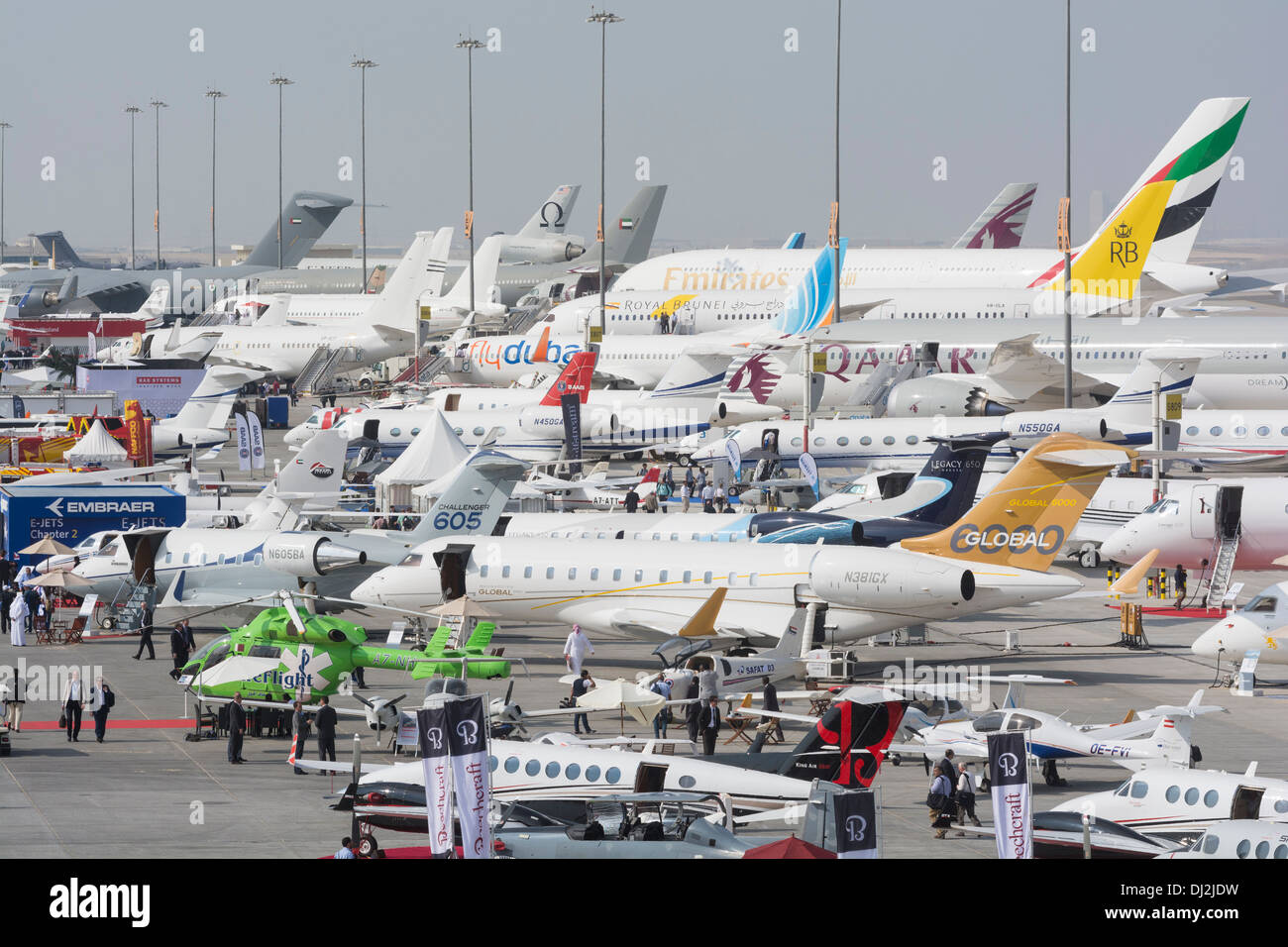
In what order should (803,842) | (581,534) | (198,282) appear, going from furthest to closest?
1. (198,282)
2. (581,534)
3. (803,842)

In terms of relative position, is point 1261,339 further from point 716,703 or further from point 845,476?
point 716,703

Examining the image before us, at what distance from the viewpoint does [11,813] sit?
74.4ft

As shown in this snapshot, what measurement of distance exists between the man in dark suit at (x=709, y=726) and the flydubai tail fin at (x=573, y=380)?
32.2 metres

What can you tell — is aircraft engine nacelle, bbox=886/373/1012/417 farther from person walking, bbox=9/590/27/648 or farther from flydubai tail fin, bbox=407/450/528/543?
person walking, bbox=9/590/27/648

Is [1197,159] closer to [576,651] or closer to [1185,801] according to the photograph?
[576,651]

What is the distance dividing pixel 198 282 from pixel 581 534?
4135 inches

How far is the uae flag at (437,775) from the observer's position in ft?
55.7

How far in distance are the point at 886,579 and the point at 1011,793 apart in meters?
15.3

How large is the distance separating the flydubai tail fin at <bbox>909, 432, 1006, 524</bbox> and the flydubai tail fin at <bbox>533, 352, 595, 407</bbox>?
842 inches

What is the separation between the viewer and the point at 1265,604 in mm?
32625

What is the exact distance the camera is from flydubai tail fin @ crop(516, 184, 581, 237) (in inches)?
6535

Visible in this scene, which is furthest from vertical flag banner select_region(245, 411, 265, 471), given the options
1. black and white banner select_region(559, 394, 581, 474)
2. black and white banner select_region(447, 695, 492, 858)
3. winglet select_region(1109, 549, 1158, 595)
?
black and white banner select_region(447, 695, 492, 858)

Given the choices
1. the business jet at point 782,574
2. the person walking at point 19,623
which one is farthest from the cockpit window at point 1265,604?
the person walking at point 19,623
